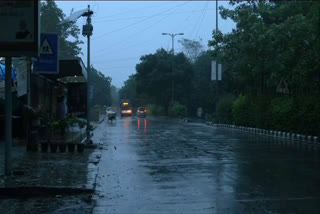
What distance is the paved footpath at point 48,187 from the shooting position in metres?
8.85

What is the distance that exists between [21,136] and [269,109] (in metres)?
16.9

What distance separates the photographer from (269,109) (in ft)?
105

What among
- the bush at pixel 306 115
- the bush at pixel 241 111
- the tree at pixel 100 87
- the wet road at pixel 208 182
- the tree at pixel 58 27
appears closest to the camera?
the wet road at pixel 208 182

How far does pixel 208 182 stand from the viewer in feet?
36.8

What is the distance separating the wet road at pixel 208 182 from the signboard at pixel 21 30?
3.50 metres

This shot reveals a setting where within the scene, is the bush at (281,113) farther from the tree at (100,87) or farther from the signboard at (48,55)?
the tree at (100,87)

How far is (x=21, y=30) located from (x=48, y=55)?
490cm

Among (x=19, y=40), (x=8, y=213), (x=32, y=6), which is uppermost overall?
(x=32, y=6)

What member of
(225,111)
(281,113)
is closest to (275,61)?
(281,113)

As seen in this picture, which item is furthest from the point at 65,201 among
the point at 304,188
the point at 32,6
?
the point at 304,188

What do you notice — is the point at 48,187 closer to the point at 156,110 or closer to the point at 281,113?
the point at 281,113

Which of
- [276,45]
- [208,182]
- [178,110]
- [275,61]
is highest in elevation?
[276,45]

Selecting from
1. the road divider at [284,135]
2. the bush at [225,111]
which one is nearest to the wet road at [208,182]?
the road divider at [284,135]

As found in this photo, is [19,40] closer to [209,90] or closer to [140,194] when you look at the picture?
[140,194]
